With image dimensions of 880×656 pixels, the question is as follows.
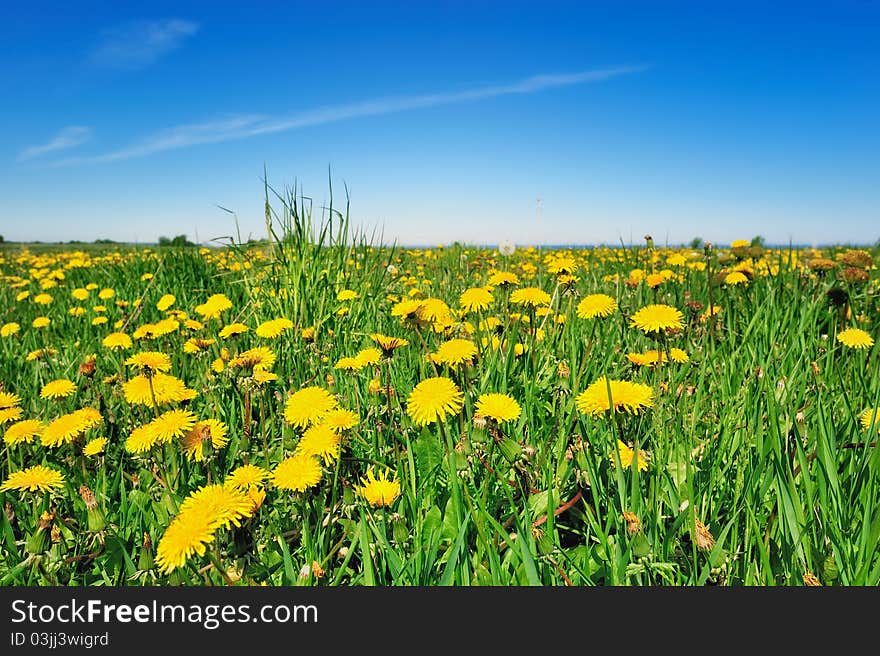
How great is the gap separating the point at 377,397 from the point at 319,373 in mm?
528

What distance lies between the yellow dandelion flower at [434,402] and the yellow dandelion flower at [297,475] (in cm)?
30

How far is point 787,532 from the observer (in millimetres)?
1146

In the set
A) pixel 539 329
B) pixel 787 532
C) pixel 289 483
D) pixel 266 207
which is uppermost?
pixel 266 207

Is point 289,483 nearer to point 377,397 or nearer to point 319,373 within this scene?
point 377,397

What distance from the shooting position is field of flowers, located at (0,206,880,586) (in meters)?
1.13

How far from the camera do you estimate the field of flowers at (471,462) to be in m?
1.13

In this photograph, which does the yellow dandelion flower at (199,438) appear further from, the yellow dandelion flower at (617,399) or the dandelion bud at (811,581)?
the dandelion bud at (811,581)

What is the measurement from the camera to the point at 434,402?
1396 millimetres

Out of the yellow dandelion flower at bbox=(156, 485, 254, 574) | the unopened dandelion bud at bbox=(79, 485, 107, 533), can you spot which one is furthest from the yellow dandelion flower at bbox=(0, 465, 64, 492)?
the yellow dandelion flower at bbox=(156, 485, 254, 574)

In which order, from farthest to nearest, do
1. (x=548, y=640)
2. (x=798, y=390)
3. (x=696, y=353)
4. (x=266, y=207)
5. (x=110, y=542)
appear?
(x=266, y=207) → (x=696, y=353) → (x=798, y=390) → (x=110, y=542) → (x=548, y=640)

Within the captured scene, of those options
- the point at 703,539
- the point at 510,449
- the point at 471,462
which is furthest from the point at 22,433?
the point at 703,539

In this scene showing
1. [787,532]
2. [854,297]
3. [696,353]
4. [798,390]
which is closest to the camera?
[787,532]

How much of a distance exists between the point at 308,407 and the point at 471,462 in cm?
50

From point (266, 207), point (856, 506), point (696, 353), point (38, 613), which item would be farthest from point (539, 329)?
point (266, 207)
